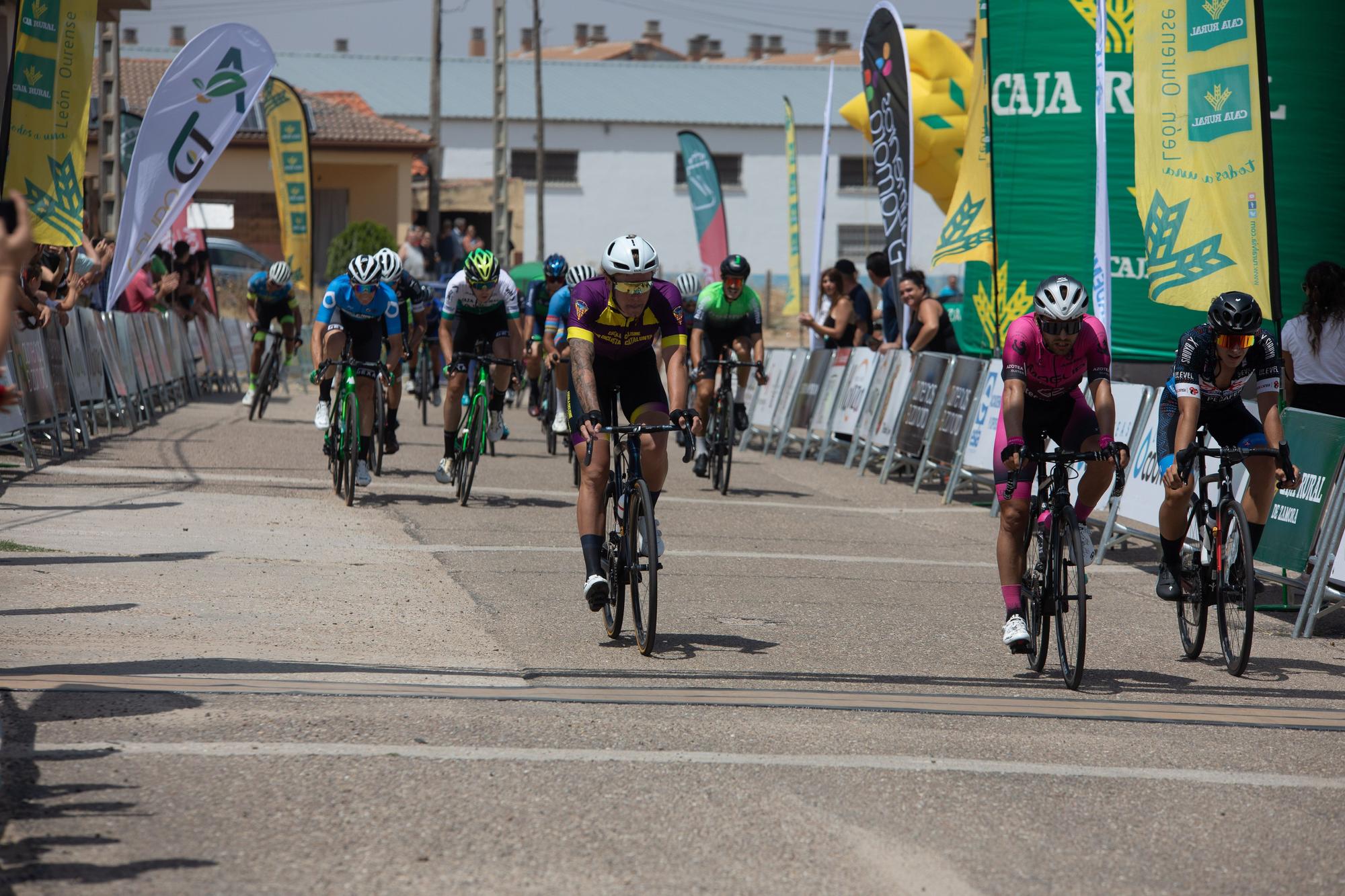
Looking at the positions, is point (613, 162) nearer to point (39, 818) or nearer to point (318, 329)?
point (318, 329)

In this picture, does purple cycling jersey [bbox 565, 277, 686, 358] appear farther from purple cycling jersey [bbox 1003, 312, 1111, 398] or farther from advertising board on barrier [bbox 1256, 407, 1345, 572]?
advertising board on barrier [bbox 1256, 407, 1345, 572]

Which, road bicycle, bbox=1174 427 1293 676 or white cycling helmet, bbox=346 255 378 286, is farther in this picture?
white cycling helmet, bbox=346 255 378 286

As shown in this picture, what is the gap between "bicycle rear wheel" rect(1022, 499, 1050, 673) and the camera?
7.48 m

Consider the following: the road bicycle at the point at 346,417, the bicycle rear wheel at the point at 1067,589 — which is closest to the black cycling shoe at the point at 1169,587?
the bicycle rear wheel at the point at 1067,589

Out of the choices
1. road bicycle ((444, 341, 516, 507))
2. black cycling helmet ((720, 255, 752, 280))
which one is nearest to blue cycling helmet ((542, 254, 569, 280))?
black cycling helmet ((720, 255, 752, 280))

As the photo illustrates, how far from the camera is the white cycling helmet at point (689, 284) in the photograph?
55.2 feet

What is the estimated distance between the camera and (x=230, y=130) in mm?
18312

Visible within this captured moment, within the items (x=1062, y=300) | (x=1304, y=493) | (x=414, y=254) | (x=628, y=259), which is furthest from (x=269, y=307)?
(x=1062, y=300)

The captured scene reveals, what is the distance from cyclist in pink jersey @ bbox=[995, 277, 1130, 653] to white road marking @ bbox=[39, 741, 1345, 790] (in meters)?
1.84

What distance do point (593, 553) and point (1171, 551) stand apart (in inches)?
124

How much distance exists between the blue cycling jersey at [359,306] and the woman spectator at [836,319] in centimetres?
670

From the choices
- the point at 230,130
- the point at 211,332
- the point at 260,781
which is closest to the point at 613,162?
the point at 211,332

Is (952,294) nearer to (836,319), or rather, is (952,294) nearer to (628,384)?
(836,319)

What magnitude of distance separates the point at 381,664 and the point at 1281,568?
209 inches
